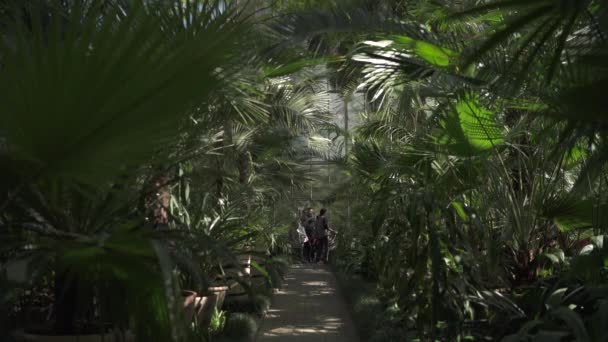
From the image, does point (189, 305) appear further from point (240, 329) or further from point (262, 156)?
point (262, 156)

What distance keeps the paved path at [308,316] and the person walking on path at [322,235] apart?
323cm

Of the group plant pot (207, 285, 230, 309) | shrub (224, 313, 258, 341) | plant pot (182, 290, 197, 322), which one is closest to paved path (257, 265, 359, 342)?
shrub (224, 313, 258, 341)

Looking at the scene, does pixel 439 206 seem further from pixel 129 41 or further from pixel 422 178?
pixel 129 41

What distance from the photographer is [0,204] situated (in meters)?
2.07

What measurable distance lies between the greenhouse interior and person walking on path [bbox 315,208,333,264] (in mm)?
5681

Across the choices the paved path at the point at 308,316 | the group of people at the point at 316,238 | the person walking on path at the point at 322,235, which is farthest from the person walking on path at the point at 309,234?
the paved path at the point at 308,316

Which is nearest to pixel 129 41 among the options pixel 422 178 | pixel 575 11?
pixel 575 11

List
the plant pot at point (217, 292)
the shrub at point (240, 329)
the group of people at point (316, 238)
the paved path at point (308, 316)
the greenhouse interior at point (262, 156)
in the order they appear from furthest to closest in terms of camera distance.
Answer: the group of people at point (316, 238) < the paved path at point (308, 316) < the shrub at point (240, 329) < the plant pot at point (217, 292) < the greenhouse interior at point (262, 156)

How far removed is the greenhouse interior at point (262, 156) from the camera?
1679 millimetres

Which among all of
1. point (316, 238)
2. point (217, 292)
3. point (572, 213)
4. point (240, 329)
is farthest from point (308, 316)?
point (316, 238)

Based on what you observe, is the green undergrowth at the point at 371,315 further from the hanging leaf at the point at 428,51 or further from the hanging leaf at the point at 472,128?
the hanging leaf at the point at 428,51

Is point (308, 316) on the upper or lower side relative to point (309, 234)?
lower

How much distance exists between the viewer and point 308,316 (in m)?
7.22

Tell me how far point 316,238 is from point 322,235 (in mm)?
311
